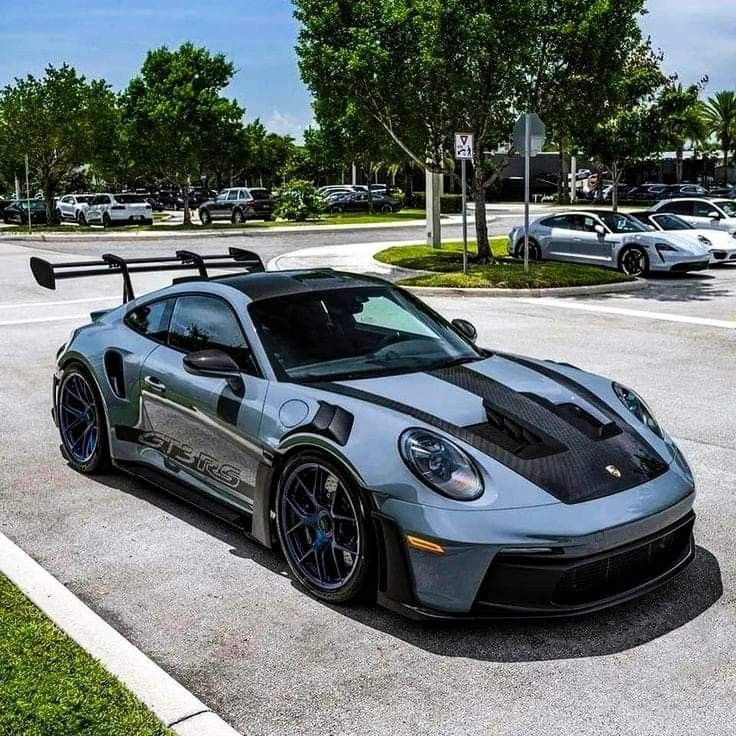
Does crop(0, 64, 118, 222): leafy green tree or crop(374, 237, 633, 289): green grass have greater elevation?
crop(0, 64, 118, 222): leafy green tree

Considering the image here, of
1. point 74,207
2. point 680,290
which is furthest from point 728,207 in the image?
point 74,207

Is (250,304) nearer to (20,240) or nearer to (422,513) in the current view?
(422,513)

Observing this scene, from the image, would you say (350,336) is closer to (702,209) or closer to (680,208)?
(702,209)

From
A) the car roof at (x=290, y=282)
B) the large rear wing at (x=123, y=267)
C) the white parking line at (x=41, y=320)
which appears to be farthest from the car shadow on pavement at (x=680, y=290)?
the car roof at (x=290, y=282)

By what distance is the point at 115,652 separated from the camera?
3.98 m

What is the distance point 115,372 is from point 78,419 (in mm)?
674

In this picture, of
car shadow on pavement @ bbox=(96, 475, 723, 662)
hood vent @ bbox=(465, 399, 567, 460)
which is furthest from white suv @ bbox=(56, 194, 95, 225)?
car shadow on pavement @ bbox=(96, 475, 723, 662)

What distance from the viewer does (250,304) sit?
5.50m

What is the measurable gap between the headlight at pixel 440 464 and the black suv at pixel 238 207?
42.1 metres

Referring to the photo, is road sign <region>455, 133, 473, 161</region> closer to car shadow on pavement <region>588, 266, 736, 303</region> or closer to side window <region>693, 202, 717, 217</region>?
car shadow on pavement <region>588, 266, 736, 303</region>

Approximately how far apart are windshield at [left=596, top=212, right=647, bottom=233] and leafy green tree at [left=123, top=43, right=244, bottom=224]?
2531 cm

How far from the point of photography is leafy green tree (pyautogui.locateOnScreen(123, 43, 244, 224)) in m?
42.2

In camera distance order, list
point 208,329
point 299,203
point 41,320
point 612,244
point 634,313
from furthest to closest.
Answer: point 299,203 → point 612,244 → point 634,313 → point 41,320 → point 208,329

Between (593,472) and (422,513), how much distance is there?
809 millimetres
